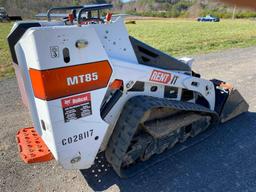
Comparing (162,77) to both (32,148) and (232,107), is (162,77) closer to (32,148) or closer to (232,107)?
(32,148)

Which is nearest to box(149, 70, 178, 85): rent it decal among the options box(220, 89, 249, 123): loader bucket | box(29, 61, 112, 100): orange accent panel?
box(29, 61, 112, 100): orange accent panel

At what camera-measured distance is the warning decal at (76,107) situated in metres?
2.39

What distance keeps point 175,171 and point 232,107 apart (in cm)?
181

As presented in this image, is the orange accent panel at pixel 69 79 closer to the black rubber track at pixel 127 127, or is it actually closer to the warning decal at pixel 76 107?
the warning decal at pixel 76 107

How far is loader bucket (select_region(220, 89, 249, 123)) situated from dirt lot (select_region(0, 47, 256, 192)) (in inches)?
4.9

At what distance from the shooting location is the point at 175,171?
3195mm

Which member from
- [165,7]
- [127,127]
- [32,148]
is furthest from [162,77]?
[165,7]

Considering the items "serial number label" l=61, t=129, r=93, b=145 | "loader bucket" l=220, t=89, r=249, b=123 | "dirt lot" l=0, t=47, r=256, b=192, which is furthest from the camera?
"loader bucket" l=220, t=89, r=249, b=123

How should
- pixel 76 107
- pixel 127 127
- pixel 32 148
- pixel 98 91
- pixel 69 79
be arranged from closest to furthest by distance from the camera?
1. pixel 69 79
2. pixel 76 107
3. pixel 98 91
4. pixel 127 127
5. pixel 32 148

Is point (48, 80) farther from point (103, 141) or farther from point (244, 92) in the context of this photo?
point (244, 92)

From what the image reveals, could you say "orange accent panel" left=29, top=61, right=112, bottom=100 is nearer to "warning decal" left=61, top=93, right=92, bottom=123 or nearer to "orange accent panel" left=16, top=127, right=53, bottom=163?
"warning decal" left=61, top=93, right=92, bottom=123

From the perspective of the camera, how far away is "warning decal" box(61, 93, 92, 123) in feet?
7.84

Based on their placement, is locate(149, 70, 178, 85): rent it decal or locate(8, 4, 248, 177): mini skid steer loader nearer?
locate(8, 4, 248, 177): mini skid steer loader

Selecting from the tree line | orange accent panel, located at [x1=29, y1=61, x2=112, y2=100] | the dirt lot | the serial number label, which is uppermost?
orange accent panel, located at [x1=29, y1=61, x2=112, y2=100]
